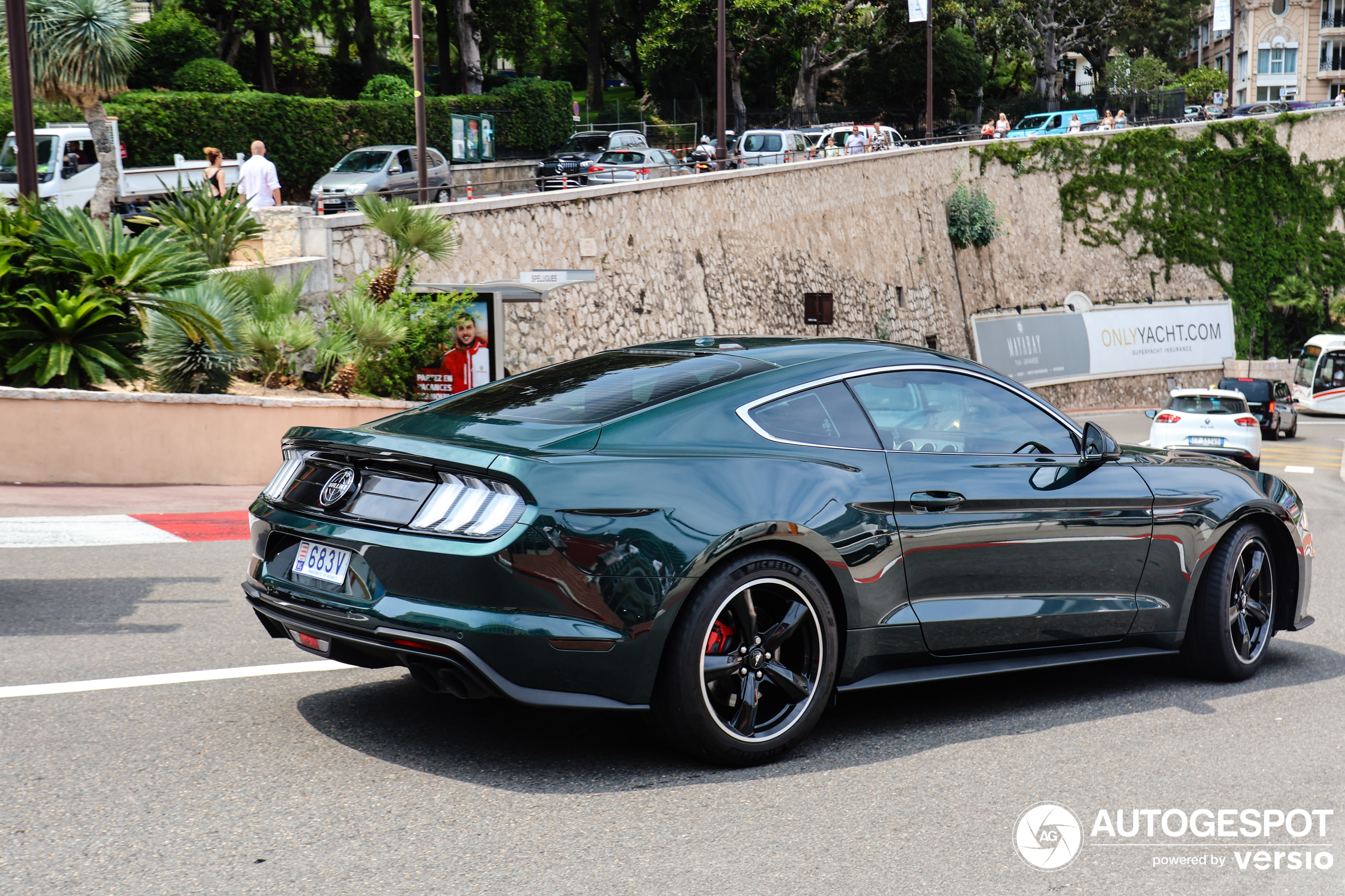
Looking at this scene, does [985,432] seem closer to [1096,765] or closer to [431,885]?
[1096,765]

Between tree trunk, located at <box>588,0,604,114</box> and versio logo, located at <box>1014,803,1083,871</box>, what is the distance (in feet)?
190

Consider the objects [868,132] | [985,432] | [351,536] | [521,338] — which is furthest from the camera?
[868,132]

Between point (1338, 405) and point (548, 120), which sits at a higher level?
point (548, 120)

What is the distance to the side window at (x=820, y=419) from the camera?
186 inches

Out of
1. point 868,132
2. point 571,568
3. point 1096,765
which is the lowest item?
point 1096,765

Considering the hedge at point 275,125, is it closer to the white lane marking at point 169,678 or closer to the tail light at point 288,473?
the white lane marking at point 169,678

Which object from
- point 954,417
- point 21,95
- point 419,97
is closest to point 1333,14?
point 419,97

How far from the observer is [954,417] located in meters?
5.26

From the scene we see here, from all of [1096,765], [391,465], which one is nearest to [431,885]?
[391,465]

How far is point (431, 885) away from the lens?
11.2ft

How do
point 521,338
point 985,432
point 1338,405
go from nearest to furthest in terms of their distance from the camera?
point 985,432
point 521,338
point 1338,405

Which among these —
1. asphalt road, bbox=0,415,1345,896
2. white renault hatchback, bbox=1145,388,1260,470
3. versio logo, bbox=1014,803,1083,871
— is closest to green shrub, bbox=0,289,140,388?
asphalt road, bbox=0,415,1345,896

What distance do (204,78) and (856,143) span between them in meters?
18.6

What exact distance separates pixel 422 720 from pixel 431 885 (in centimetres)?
148
